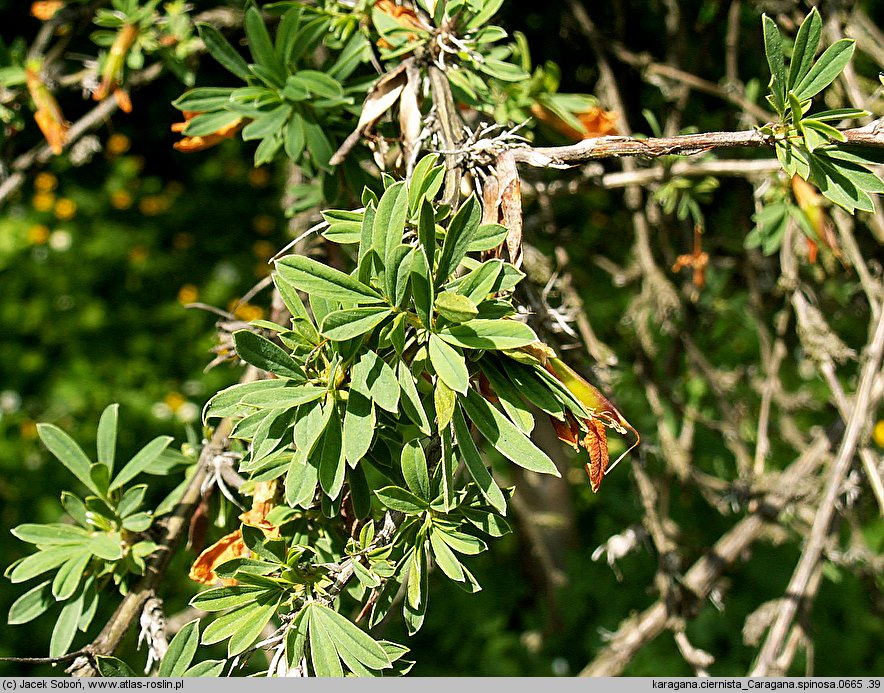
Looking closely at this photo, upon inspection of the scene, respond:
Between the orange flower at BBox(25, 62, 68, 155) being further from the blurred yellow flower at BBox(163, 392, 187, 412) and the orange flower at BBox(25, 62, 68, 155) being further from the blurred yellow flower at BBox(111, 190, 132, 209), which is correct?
the blurred yellow flower at BBox(111, 190, 132, 209)

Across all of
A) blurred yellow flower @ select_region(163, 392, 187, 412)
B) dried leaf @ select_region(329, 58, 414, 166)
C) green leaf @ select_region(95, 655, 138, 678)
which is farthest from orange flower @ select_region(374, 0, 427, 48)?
blurred yellow flower @ select_region(163, 392, 187, 412)

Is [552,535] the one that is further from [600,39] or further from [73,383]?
→ [73,383]

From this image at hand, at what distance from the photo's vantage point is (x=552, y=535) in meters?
Result: 2.47

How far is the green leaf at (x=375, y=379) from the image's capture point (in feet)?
1.99

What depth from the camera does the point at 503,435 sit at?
66cm

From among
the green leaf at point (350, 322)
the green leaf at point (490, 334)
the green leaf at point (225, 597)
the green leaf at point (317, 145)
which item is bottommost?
the green leaf at point (225, 597)

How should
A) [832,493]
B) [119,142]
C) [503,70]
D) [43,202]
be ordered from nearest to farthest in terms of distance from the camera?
1. [503,70]
2. [832,493]
3. [119,142]
4. [43,202]

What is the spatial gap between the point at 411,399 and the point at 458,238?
14 centimetres

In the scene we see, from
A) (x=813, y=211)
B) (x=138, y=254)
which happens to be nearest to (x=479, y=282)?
(x=813, y=211)

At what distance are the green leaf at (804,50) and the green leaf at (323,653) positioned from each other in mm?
644

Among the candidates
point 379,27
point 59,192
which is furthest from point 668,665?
point 59,192

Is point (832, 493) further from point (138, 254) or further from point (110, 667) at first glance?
point (138, 254)

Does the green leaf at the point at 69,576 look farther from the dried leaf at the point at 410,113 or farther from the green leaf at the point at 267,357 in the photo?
the dried leaf at the point at 410,113

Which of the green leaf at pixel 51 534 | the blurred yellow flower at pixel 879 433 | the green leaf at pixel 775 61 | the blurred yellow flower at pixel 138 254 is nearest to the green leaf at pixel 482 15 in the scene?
the green leaf at pixel 775 61
